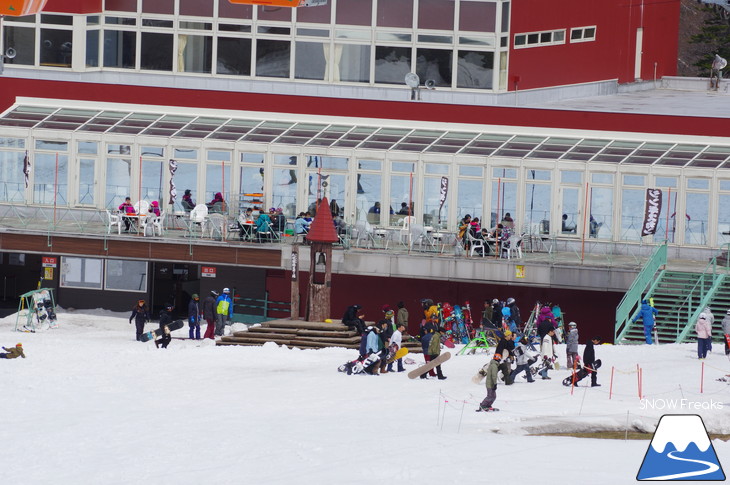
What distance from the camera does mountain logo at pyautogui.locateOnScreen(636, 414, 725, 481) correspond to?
86.3 feet

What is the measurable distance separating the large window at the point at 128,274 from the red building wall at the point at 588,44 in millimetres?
12021

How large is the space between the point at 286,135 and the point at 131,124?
4.36 metres

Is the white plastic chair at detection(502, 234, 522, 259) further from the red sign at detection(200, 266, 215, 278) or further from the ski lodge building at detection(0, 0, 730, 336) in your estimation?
the red sign at detection(200, 266, 215, 278)

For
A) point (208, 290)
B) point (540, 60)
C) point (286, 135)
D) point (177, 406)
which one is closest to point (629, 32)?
point (540, 60)

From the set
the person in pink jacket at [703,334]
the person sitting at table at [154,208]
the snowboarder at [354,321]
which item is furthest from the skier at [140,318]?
the person in pink jacket at [703,334]

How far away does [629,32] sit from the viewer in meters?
58.9

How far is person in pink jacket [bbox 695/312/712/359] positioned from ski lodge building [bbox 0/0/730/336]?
621 centimetres

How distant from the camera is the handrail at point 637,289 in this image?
42.7m

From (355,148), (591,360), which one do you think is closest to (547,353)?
(591,360)

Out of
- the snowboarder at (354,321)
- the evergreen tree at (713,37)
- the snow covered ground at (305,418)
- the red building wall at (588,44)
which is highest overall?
the evergreen tree at (713,37)

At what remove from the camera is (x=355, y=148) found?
49.1 meters

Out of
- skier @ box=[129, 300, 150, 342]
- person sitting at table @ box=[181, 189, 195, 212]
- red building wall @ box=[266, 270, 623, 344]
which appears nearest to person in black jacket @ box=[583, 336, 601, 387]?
red building wall @ box=[266, 270, 623, 344]

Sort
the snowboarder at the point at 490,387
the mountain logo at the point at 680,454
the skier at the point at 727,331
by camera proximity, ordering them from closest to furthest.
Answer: the mountain logo at the point at 680,454, the snowboarder at the point at 490,387, the skier at the point at 727,331

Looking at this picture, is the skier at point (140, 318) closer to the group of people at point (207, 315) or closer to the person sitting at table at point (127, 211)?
the group of people at point (207, 315)
